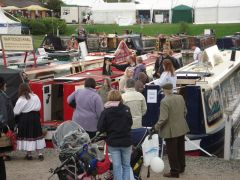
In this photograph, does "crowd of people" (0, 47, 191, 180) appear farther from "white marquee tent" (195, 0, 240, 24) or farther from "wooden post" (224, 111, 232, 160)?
"white marquee tent" (195, 0, 240, 24)

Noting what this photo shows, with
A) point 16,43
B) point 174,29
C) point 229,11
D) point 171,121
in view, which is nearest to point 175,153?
point 171,121

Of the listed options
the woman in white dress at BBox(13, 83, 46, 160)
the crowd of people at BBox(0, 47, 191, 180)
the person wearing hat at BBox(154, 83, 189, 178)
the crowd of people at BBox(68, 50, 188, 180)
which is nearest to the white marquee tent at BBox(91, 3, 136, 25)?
the crowd of people at BBox(0, 47, 191, 180)

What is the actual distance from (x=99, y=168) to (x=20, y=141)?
10.1 ft

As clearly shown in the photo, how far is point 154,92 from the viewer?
10.1m

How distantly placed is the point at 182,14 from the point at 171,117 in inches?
1859

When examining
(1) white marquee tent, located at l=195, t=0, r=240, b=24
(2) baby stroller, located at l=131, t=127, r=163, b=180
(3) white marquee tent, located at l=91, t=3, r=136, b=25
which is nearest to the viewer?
(2) baby stroller, located at l=131, t=127, r=163, b=180

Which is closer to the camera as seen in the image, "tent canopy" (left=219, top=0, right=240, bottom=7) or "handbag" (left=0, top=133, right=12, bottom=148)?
"handbag" (left=0, top=133, right=12, bottom=148)

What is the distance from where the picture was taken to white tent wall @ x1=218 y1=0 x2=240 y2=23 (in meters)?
50.8

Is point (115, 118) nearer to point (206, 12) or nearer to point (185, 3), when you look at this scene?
point (206, 12)

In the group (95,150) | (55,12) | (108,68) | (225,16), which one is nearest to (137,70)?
(108,68)

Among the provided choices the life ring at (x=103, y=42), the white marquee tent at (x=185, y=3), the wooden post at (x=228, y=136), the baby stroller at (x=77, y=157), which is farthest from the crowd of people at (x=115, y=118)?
the white marquee tent at (x=185, y=3)

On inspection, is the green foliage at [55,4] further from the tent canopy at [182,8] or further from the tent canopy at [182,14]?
the tent canopy at [182,8]

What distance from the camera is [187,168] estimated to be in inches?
350

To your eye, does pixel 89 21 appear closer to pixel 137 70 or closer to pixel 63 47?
pixel 63 47
